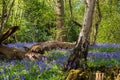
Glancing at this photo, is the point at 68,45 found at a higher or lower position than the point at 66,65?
lower

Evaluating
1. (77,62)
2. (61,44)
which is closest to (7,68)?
(77,62)

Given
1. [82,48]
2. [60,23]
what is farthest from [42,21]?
[82,48]

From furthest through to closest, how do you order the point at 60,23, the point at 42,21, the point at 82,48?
1. the point at 42,21
2. the point at 60,23
3. the point at 82,48

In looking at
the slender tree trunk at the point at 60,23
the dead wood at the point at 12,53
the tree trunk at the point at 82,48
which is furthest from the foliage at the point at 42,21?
the tree trunk at the point at 82,48

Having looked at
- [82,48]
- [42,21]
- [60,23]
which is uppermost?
[82,48]

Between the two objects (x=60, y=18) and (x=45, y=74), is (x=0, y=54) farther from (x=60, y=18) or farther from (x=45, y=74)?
(x=60, y=18)

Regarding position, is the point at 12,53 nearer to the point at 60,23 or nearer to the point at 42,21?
the point at 60,23

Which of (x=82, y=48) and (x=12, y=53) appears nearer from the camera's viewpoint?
(x=82, y=48)

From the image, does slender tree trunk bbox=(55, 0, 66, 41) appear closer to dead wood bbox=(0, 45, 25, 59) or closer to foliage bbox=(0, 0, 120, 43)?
dead wood bbox=(0, 45, 25, 59)

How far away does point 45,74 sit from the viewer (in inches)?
332

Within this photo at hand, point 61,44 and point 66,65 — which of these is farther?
point 61,44

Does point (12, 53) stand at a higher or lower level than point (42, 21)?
higher

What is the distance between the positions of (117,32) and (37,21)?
48.7 ft

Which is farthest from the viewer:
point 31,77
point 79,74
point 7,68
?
point 7,68
